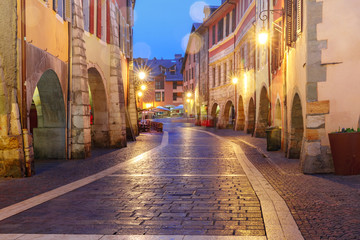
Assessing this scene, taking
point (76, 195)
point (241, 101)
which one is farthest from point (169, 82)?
point (76, 195)

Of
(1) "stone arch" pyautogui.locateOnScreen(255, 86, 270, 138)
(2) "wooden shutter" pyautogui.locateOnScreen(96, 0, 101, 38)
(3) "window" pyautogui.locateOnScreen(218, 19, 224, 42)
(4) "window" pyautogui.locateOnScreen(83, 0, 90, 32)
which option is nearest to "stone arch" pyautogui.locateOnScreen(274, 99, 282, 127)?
(1) "stone arch" pyautogui.locateOnScreen(255, 86, 270, 138)

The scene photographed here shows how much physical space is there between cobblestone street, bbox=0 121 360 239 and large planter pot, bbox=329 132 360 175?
0.39 metres

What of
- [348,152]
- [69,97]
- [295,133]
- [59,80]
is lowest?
[348,152]

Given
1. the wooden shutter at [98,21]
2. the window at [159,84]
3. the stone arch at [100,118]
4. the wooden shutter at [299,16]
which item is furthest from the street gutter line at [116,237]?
the window at [159,84]

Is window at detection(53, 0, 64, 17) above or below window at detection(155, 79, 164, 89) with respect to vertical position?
below

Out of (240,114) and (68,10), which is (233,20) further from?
(68,10)

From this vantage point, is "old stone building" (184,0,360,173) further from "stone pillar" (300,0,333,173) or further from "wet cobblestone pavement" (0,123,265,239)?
"wet cobblestone pavement" (0,123,265,239)

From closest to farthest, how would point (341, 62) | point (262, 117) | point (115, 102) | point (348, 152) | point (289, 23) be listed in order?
point (348, 152) < point (341, 62) < point (289, 23) < point (115, 102) < point (262, 117)

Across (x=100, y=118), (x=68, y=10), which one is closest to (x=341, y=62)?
(x=68, y=10)

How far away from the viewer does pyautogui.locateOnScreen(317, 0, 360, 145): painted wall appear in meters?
9.30

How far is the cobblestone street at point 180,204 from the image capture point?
15.5 feet

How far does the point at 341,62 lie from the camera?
9.37 m

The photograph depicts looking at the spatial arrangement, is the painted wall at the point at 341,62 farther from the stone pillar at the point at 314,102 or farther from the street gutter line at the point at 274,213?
the street gutter line at the point at 274,213

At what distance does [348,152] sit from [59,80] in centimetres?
813
